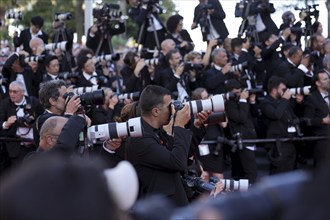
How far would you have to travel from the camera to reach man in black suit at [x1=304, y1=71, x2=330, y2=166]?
11695 mm

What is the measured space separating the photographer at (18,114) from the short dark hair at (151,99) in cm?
371

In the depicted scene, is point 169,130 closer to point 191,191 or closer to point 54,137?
point 191,191

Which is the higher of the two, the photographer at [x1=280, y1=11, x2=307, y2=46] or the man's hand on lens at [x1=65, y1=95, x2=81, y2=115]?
the man's hand on lens at [x1=65, y1=95, x2=81, y2=115]

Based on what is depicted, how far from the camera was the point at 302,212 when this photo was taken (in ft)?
6.37

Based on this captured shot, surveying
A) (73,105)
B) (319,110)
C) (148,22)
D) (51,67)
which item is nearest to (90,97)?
(73,105)

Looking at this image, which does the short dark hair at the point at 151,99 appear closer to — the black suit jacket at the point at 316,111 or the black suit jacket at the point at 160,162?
the black suit jacket at the point at 160,162

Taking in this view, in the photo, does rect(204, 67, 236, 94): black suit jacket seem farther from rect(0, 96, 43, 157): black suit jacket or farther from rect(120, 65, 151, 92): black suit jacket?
rect(0, 96, 43, 157): black suit jacket

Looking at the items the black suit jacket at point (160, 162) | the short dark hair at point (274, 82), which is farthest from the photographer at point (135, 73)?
the black suit jacket at point (160, 162)

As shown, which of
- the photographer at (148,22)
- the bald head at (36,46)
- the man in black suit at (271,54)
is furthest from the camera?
the photographer at (148,22)

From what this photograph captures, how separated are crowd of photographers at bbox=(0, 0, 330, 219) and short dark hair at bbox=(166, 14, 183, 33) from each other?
32 millimetres

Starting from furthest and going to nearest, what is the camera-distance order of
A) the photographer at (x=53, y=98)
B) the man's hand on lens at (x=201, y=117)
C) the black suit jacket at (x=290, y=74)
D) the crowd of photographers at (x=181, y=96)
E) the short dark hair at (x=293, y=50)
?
the short dark hair at (x=293, y=50), the black suit jacket at (x=290, y=74), the photographer at (x=53, y=98), the man's hand on lens at (x=201, y=117), the crowd of photographers at (x=181, y=96)

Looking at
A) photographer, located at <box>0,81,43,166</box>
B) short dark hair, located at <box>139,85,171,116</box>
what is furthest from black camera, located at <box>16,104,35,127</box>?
short dark hair, located at <box>139,85,171,116</box>

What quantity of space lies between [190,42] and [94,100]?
6749mm

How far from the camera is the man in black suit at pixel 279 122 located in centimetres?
1133
